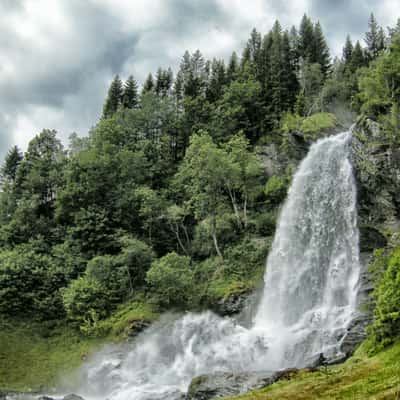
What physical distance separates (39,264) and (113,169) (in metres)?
12.8

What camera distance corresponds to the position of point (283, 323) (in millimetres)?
25766

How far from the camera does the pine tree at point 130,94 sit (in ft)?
203

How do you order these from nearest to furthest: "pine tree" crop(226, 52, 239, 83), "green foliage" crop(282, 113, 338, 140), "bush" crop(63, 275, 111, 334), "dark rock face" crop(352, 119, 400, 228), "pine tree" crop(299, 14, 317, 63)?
"dark rock face" crop(352, 119, 400, 228)
"bush" crop(63, 275, 111, 334)
"green foliage" crop(282, 113, 338, 140)
"pine tree" crop(226, 52, 239, 83)
"pine tree" crop(299, 14, 317, 63)

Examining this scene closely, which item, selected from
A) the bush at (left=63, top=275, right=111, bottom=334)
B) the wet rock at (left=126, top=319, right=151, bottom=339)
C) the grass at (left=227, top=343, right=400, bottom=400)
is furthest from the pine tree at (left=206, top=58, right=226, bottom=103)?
the grass at (left=227, top=343, right=400, bottom=400)

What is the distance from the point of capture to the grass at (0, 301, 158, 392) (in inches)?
1041

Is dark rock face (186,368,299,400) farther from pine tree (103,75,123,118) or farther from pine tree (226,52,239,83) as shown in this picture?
pine tree (103,75,123,118)

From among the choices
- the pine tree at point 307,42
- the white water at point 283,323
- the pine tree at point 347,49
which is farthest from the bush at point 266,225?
the pine tree at point 347,49

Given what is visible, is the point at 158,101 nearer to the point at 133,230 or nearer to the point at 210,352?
the point at 133,230

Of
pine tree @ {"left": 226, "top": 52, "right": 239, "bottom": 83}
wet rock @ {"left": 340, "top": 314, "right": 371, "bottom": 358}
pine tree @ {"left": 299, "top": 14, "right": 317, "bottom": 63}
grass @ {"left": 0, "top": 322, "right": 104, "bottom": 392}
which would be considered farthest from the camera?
pine tree @ {"left": 299, "top": 14, "right": 317, "bottom": 63}

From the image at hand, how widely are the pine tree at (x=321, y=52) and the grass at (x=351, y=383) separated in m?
52.8

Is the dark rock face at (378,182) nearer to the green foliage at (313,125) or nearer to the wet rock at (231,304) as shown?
the green foliage at (313,125)

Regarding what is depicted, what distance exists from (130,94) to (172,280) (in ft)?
130

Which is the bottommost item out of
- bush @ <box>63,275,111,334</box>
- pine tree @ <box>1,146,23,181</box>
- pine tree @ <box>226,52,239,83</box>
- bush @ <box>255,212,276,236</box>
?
bush @ <box>63,275,111,334</box>

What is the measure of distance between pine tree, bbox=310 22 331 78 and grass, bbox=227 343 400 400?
173ft
